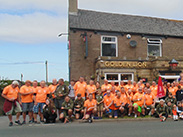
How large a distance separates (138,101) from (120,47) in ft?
22.6

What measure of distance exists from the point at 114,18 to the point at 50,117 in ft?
38.2

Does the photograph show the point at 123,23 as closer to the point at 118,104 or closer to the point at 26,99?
the point at 118,104

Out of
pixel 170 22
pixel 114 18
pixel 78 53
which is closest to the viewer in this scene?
pixel 78 53

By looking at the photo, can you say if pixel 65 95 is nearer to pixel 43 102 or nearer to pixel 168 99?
pixel 43 102

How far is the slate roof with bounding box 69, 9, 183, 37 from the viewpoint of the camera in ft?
51.3

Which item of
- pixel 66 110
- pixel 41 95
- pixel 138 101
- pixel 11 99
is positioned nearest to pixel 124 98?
pixel 138 101

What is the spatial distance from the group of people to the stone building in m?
4.01

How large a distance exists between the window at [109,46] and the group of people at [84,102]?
569cm

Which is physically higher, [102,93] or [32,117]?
[102,93]

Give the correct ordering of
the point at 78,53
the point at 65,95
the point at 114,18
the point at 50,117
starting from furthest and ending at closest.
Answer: the point at 114,18 < the point at 78,53 < the point at 65,95 < the point at 50,117

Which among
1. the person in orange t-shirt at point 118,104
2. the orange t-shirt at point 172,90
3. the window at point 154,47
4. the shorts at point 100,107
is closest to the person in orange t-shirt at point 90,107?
the shorts at point 100,107

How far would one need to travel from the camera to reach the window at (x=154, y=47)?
54.4 ft

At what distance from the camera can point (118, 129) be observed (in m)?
7.26

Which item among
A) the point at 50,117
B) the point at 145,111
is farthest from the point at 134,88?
the point at 50,117
